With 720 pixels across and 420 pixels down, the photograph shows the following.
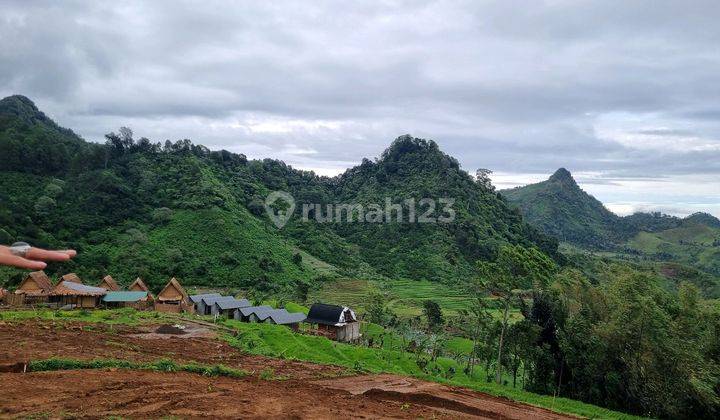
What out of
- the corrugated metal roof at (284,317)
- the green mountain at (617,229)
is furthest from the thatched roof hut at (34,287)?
the green mountain at (617,229)

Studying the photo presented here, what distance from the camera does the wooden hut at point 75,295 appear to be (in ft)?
125

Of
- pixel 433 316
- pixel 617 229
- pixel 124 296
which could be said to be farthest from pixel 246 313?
pixel 617 229

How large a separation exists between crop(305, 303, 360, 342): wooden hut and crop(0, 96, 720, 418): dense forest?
6031 mm

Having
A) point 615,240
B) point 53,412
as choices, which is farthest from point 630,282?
point 615,240

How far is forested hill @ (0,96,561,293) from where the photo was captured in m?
57.1

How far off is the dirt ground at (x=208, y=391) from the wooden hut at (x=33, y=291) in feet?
52.8

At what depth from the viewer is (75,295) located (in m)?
38.6

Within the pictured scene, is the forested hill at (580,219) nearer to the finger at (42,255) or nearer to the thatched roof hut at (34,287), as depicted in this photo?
the thatched roof hut at (34,287)

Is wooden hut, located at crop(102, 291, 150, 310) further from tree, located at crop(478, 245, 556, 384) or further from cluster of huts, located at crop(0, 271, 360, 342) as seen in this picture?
tree, located at crop(478, 245, 556, 384)

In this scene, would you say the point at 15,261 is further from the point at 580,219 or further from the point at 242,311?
the point at 580,219

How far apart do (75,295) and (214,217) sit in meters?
28.0

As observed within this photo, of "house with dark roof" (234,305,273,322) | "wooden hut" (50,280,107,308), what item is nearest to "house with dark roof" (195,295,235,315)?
"house with dark roof" (234,305,273,322)

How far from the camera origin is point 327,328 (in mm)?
42188

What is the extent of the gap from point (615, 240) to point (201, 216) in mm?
145509
